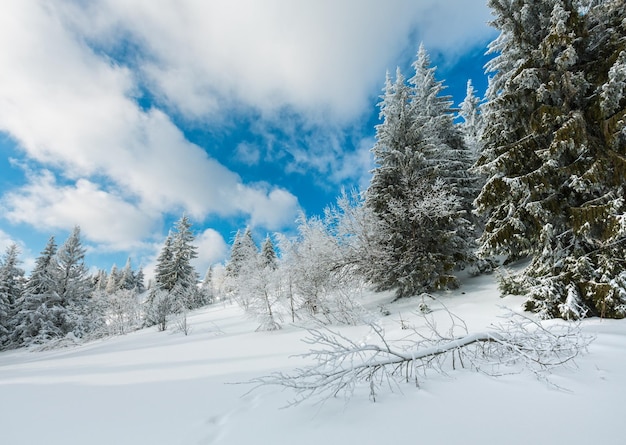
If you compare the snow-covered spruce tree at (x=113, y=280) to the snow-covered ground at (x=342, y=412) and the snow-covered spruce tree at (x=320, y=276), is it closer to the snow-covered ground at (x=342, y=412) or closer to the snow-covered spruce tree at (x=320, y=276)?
the snow-covered spruce tree at (x=320, y=276)

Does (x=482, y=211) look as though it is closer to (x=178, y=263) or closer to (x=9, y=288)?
(x=178, y=263)

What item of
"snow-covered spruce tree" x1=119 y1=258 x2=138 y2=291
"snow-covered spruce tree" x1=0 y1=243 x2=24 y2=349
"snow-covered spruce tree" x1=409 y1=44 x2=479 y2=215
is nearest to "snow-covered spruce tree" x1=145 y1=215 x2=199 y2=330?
"snow-covered spruce tree" x1=0 y1=243 x2=24 y2=349

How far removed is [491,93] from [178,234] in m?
29.4

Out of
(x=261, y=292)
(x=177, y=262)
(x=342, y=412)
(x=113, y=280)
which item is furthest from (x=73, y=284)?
(x=113, y=280)

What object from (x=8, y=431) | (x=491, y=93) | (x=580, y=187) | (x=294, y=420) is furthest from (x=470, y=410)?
(x=491, y=93)

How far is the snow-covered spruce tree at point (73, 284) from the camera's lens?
74.4 feet

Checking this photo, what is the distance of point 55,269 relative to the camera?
2384 centimetres

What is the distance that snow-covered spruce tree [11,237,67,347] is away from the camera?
2125cm

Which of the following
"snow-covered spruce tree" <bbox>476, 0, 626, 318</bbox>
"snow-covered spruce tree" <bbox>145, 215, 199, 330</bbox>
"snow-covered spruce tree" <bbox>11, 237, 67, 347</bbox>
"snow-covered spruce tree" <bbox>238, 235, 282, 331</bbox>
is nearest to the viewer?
"snow-covered spruce tree" <bbox>476, 0, 626, 318</bbox>

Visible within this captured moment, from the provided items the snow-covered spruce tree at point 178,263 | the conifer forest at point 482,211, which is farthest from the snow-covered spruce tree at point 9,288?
the snow-covered spruce tree at point 178,263

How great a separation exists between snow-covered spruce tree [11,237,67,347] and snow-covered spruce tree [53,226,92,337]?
36 centimetres

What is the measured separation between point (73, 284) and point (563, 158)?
32715 mm

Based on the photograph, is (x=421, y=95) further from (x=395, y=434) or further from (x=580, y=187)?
(x=395, y=434)

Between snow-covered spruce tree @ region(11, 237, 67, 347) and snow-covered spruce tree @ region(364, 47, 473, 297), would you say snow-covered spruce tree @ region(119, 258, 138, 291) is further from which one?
snow-covered spruce tree @ region(364, 47, 473, 297)
